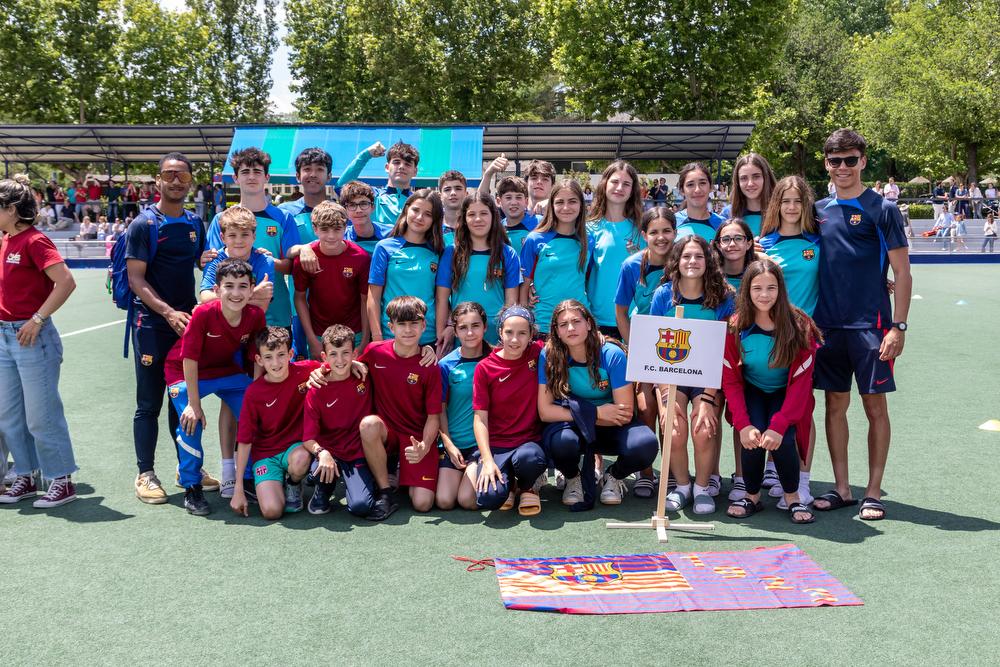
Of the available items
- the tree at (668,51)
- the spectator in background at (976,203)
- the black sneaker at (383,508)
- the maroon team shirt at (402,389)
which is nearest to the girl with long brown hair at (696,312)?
the maroon team shirt at (402,389)

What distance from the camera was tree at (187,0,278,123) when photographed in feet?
148

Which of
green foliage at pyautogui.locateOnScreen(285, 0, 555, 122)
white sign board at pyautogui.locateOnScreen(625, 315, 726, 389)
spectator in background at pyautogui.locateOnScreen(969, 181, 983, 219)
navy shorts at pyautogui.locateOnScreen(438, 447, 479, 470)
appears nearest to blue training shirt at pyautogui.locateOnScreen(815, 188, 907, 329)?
white sign board at pyautogui.locateOnScreen(625, 315, 726, 389)

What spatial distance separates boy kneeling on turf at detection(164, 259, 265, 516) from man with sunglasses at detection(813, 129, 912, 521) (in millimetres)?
3301

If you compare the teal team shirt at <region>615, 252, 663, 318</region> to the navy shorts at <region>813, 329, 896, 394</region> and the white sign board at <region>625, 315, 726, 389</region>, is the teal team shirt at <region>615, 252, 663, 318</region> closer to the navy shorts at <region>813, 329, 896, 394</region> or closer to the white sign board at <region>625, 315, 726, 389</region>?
the white sign board at <region>625, 315, 726, 389</region>

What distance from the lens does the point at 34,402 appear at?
16.3 ft

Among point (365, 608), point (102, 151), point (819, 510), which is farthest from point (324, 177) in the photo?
point (102, 151)

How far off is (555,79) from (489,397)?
5538cm

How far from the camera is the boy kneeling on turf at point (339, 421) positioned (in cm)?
486

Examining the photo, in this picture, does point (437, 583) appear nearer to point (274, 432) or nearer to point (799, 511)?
point (274, 432)

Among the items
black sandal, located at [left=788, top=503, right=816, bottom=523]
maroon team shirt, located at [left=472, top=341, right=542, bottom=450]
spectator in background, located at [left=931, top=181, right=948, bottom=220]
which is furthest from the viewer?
spectator in background, located at [left=931, top=181, right=948, bottom=220]

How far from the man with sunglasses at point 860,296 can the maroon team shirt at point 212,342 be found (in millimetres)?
3309

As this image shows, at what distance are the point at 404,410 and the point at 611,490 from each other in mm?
1322

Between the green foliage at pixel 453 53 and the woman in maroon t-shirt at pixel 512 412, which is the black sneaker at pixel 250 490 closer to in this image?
the woman in maroon t-shirt at pixel 512 412

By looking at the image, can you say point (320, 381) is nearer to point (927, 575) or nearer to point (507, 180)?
point (507, 180)
